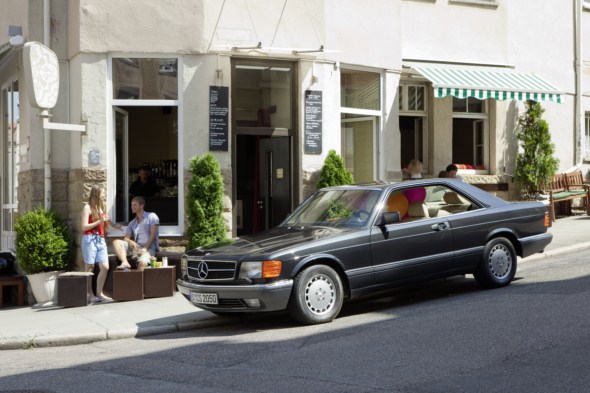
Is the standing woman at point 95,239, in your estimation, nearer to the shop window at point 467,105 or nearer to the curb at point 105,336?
the curb at point 105,336

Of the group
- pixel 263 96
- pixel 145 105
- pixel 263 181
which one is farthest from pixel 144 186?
pixel 263 96

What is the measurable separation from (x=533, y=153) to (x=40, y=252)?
11.5m

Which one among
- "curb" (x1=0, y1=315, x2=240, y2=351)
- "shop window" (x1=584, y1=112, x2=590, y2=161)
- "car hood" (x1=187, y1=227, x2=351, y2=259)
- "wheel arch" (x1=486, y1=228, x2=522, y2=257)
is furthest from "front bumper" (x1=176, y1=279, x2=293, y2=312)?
"shop window" (x1=584, y1=112, x2=590, y2=161)

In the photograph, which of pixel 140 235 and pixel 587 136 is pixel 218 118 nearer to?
pixel 140 235

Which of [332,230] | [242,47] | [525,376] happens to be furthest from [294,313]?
[242,47]

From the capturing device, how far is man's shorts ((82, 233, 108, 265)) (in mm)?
13078

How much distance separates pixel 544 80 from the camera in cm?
1909

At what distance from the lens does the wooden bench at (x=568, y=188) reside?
774 inches

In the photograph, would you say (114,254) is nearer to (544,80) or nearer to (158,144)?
(158,144)

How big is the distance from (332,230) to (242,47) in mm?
5278

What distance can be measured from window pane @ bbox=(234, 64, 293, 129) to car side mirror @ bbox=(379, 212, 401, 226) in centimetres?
531

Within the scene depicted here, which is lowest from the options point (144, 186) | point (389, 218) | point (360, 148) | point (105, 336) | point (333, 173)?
point (105, 336)

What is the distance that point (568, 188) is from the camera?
20125 mm

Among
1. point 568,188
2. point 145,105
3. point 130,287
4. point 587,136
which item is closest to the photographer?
point 130,287
